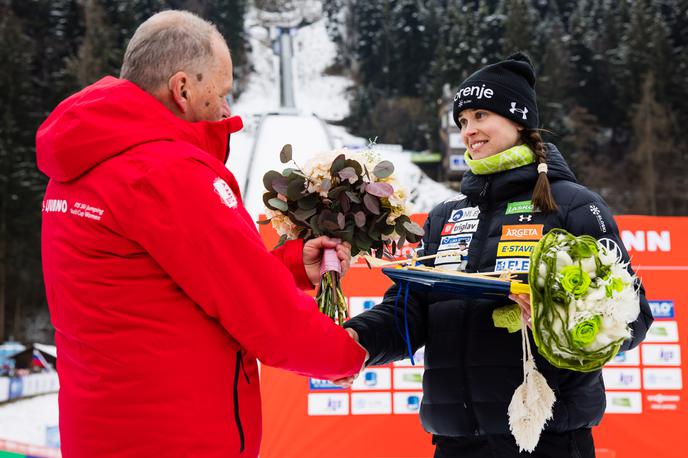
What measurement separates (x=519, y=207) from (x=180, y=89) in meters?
1.05

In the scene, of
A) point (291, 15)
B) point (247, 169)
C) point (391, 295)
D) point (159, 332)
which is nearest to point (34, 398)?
point (247, 169)

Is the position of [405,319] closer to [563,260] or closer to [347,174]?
[347,174]

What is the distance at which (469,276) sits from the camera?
5.53 feet

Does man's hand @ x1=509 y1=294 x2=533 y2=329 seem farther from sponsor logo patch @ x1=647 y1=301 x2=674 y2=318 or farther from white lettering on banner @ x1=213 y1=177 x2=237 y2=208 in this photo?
sponsor logo patch @ x1=647 y1=301 x2=674 y2=318

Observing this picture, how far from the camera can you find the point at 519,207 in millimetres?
2000

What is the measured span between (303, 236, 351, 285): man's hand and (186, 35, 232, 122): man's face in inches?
20.2

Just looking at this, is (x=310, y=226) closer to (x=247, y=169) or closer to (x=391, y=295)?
(x=391, y=295)

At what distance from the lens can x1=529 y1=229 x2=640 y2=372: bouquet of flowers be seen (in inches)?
57.9

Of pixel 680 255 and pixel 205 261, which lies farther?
pixel 680 255

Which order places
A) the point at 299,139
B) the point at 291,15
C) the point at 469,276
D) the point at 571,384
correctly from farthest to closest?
the point at 291,15 < the point at 299,139 < the point at 571,384 < the point at 469,276

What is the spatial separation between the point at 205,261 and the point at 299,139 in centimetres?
1082

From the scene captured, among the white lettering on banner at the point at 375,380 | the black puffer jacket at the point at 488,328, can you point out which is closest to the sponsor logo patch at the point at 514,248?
the black puffer jacket at the point at 488,328

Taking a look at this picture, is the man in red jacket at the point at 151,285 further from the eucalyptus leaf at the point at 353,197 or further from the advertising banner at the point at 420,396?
A: the advertising banner at the point at 420,396

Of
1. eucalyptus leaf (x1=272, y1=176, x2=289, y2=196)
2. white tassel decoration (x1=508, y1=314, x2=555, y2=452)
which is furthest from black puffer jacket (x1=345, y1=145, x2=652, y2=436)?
eucalyptus leaf (x1=272, y1=176, x2=289, y2=196)
